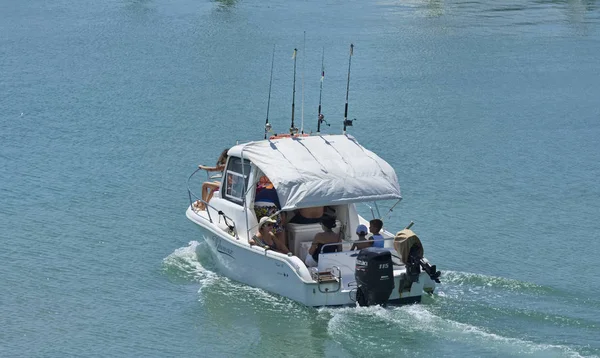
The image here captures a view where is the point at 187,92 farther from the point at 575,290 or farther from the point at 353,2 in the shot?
the point at 353,2

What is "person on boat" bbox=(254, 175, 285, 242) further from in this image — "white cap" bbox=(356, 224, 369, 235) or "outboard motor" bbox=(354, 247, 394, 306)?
"outboard motor" bbox=(354, 247, 394, 306)

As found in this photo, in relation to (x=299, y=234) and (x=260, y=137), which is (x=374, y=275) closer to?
(x=299, y=234)

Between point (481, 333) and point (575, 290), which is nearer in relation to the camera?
point (481, 333)

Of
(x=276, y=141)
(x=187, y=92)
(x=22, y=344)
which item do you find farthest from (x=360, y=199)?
(x=187, y=92)

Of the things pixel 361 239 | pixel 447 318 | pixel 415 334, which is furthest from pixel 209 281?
pixel 447 318

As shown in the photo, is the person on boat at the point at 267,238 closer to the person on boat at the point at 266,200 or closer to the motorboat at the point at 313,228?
the motorboat at the point at 313,228

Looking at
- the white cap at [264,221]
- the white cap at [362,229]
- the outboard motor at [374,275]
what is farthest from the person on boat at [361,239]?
the white cap at [264,221]

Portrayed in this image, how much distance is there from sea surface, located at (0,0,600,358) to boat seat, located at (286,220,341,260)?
3.99ft

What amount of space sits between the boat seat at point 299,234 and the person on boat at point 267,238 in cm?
36

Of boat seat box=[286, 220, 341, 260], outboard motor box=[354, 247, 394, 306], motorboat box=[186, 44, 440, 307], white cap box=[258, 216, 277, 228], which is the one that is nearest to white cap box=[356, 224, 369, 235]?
motorboat box=[186, 44, 440, 307]

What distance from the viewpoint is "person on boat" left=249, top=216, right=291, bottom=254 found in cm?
2033

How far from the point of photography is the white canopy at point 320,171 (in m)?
19.9

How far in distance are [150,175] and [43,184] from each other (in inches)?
124

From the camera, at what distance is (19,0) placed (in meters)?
70.8
